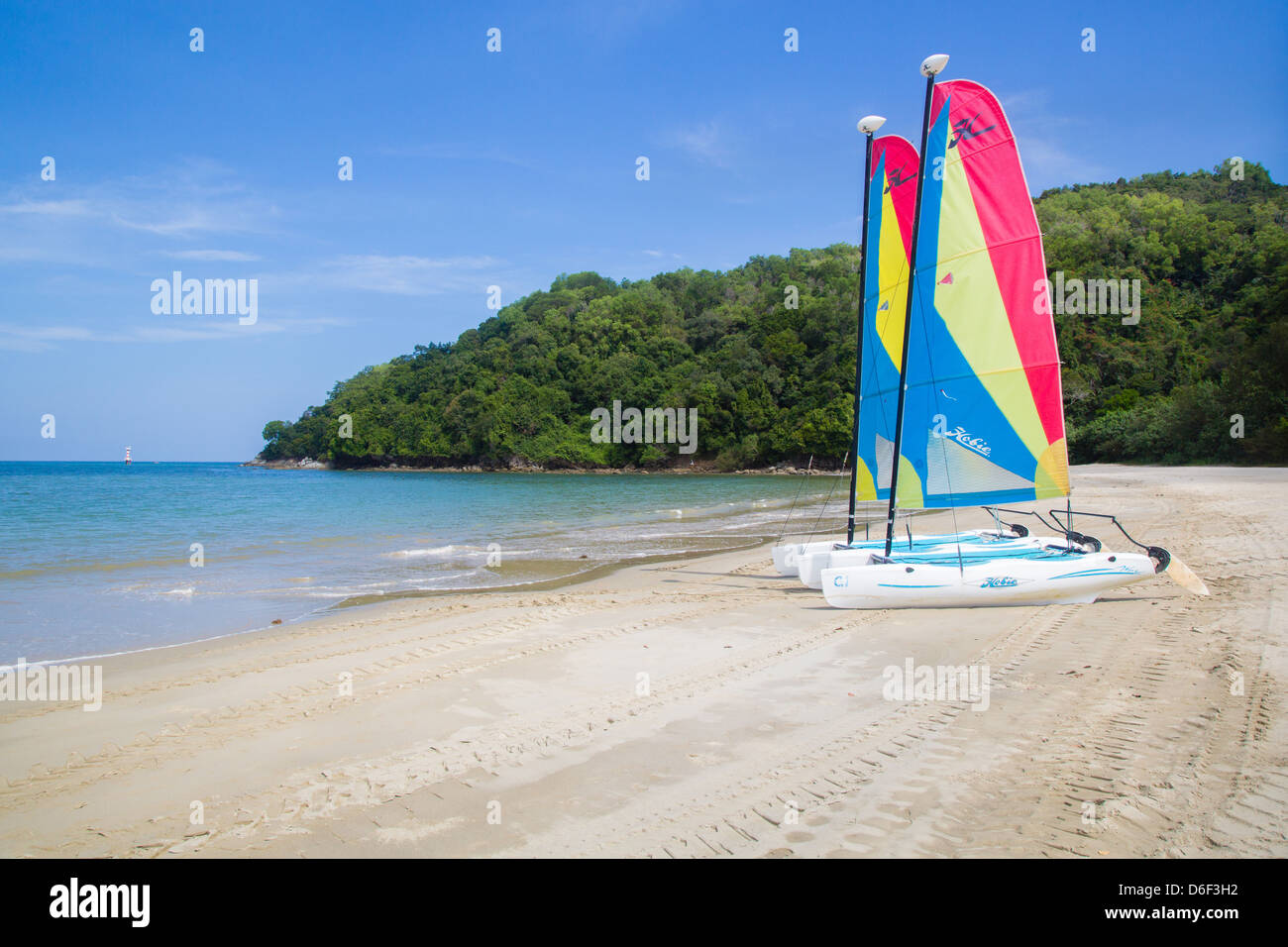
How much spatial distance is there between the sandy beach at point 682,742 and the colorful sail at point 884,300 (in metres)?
3.41

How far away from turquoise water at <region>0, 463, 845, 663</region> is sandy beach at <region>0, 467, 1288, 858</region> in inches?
95.7

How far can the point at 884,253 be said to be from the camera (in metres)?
11.2

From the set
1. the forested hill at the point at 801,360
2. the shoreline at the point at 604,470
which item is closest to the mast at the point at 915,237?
the forested hill at the point at 801,360

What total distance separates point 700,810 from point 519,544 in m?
15.0

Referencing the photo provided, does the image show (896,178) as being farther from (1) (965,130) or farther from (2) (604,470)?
(2) (604,470)

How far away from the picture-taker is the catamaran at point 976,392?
9.11 meters

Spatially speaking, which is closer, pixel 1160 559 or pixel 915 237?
pixel 1160 559

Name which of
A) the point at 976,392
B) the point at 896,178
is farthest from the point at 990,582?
the point at 896,178

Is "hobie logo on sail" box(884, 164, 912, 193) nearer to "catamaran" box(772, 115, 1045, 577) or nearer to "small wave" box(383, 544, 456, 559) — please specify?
"catamaran" box(772, 115, 1045, 577)

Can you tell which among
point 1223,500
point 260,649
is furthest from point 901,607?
point 1223,500

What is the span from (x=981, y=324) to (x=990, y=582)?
3.44 metres

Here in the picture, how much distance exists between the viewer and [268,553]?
17.1 meters

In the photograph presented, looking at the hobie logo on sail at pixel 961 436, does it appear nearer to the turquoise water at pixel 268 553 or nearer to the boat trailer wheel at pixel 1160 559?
the boat trailer wheel at pixel 1160 559

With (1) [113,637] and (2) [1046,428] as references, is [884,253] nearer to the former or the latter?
(2) [1046,428]
